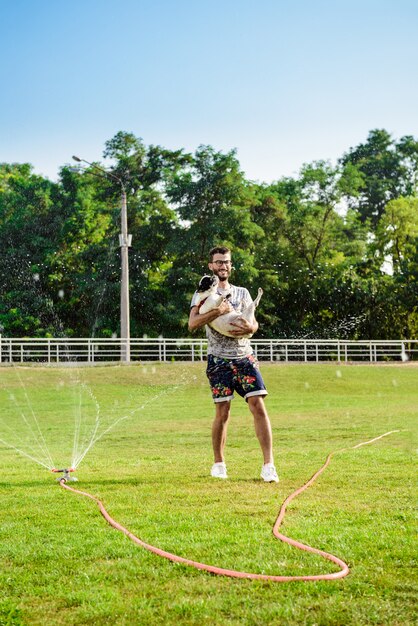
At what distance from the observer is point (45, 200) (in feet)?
165

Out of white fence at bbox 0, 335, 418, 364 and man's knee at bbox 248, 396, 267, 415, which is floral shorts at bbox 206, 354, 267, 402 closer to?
man's knee at bbox 248, 396, 267, 415

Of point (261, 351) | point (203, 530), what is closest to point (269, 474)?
point (203, 530)

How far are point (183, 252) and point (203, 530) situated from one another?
136ft

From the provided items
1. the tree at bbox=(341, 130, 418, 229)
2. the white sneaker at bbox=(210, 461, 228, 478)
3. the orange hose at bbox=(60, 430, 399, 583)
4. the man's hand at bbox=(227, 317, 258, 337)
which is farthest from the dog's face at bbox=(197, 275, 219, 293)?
the tree at bbox=(341, 130, 418, 229)

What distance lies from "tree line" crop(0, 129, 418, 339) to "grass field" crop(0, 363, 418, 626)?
33.6 m

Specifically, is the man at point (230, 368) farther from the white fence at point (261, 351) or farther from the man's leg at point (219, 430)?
the white fence at point (261, 351)

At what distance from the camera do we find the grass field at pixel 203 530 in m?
3.61

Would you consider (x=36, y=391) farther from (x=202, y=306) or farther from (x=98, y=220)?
(x=98, y=220)

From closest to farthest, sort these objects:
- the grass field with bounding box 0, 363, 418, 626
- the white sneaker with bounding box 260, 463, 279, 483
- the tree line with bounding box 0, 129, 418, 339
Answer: the grass field with bounding box 0, 363, 418, 626
the white sneaker with bounding box 260, 463, 279, 483
the tree line with bounding box 0, 129, 418, 339

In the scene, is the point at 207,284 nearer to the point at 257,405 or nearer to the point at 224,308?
the point at 224,308

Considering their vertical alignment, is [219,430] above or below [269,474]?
above

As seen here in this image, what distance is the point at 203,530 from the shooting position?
504 centimetres

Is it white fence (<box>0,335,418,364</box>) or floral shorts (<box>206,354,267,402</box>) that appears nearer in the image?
floral shorts (<box>206,354,267,402</box>)

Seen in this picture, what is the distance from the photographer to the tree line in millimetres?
46250
